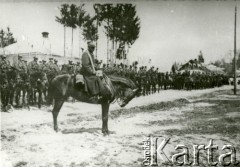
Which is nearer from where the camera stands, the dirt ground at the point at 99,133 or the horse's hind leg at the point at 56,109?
the dirt ground at the point at 99,133

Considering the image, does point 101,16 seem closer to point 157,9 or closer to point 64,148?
point 157,9

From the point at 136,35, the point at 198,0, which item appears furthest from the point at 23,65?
the point at 198,0

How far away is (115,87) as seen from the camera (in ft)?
16.1

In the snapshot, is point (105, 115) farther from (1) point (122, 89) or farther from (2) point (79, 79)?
(2) point (79, 79)

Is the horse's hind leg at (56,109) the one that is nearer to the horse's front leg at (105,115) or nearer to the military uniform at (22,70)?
the horse's front leg at (105,115)

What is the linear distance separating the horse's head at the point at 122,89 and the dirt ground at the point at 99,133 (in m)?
0.38

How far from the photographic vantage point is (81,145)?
4.41m

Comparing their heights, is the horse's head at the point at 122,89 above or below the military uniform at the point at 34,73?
below

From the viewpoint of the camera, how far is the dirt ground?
4.17 metres

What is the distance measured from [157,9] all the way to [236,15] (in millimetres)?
1157

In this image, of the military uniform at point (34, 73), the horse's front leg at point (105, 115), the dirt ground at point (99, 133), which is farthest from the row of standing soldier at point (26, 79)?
the horse's front leg at point (105, 115)

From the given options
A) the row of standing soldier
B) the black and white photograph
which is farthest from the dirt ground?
the row of standing soldier

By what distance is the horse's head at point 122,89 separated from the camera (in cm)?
489

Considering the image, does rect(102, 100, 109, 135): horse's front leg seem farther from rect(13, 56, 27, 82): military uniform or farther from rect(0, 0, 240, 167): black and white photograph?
rect(13, 56, 27, 82): military uniform
